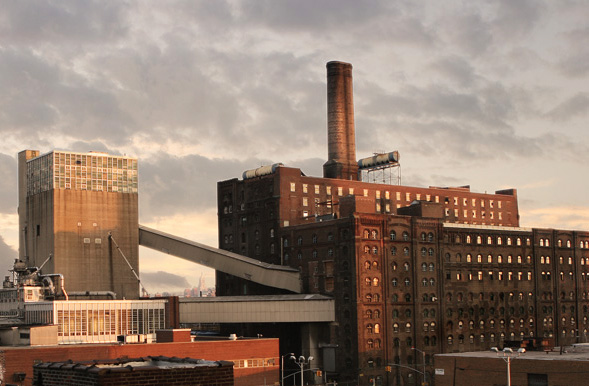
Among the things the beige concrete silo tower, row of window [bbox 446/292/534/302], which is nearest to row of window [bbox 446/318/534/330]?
row of window [bbox 446/292/534/302]

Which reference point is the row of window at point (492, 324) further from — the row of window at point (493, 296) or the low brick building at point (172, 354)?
the low brick building at point (172, 354)

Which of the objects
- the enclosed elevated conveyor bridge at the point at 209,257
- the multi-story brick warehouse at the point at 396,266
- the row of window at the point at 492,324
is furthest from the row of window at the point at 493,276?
the enclosed elevated conveyor bridge at the point at 209,257

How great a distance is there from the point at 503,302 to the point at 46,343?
85.9 m

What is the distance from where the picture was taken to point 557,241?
529ft

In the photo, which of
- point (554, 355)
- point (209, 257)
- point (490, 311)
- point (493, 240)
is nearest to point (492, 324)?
point (490, 311)

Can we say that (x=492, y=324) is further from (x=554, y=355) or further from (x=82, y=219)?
(x=82, y=219)

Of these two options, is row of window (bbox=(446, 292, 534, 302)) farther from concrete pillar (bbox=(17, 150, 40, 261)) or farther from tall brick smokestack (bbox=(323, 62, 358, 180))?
concrete pillar (bbox=(17, 150, 40, 261))

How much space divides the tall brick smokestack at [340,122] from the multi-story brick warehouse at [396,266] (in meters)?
0.55

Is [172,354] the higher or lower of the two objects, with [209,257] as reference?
lower

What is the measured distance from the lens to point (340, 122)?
16125 cm

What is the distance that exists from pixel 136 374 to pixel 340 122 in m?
135

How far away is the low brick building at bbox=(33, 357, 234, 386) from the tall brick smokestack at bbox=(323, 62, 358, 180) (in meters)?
131

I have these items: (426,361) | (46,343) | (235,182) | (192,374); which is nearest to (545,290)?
(426,361)

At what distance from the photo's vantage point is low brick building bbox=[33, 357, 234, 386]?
93.0 ft
